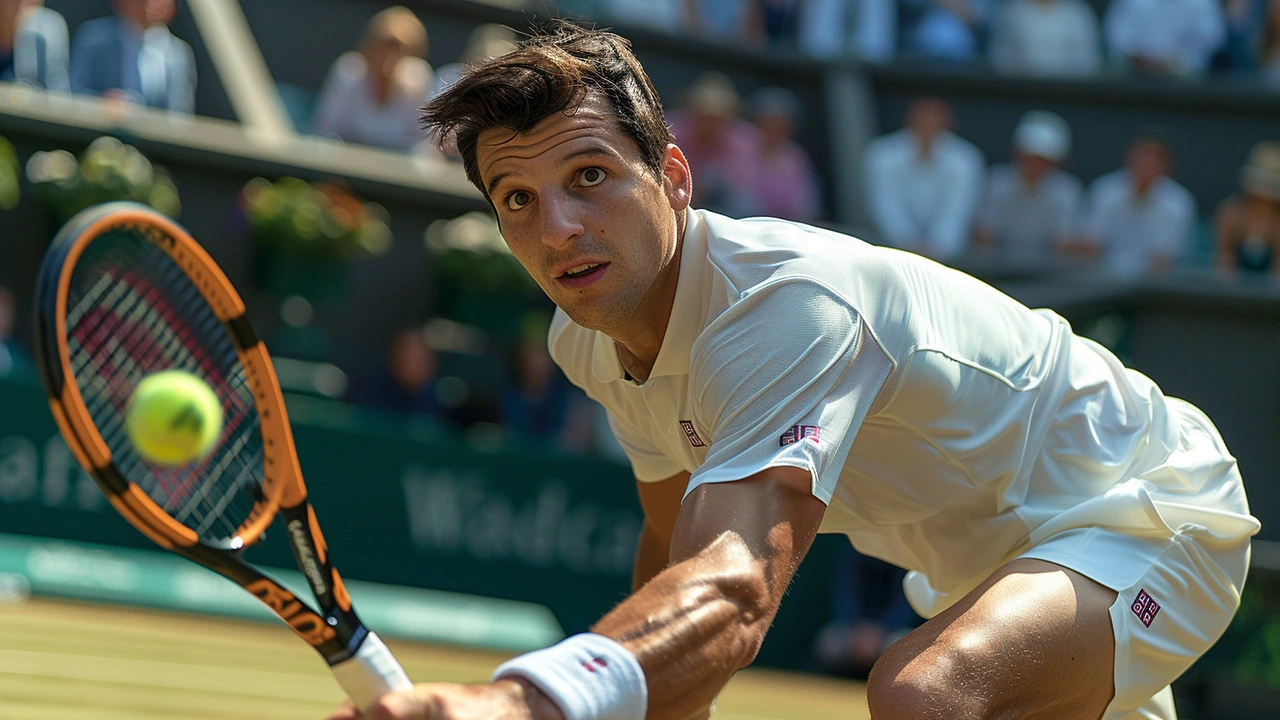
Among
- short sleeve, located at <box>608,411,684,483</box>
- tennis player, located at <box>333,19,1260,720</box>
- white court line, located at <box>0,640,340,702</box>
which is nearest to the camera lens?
tennis player, located at <box>333,19,1260,720</box>

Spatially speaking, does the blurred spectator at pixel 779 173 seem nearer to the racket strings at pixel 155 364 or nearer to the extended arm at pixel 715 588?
the racket strings at pixel 155 364

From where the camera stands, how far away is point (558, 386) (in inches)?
349

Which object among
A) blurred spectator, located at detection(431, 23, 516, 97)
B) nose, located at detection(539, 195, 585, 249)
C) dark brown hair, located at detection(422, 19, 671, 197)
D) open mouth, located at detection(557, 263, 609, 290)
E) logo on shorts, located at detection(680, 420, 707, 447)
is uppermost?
dark brown hair, located at detection(422, 19, 671, 197)

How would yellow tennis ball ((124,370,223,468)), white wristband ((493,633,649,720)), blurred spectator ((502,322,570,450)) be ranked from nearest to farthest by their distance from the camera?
1. white wristband ((493,633,649,720))
2. yellow tennis ball ((124,370,223,468))
3. blurred spectator ((502,322,570,450))

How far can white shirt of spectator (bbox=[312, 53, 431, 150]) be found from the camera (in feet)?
29.2

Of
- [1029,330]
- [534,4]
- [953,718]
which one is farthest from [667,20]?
[953,718]

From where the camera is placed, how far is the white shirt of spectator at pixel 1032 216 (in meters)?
10.3

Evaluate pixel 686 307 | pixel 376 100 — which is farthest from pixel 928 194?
pixel 686 307

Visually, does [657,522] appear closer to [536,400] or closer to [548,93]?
[548,93]

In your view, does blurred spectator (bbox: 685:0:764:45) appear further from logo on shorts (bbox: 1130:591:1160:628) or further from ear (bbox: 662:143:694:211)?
logo on shorts (bbox: 1130:591:1160:628)

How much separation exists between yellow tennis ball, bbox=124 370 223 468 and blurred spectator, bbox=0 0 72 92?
4447mm

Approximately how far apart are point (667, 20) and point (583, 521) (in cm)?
444

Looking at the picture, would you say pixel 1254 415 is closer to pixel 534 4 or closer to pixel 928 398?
pixel 534 4


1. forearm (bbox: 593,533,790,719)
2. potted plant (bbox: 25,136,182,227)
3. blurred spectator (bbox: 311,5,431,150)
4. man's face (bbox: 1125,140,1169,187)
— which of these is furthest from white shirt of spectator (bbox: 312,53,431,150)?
forearm (bbox: 593,533,790,719)
